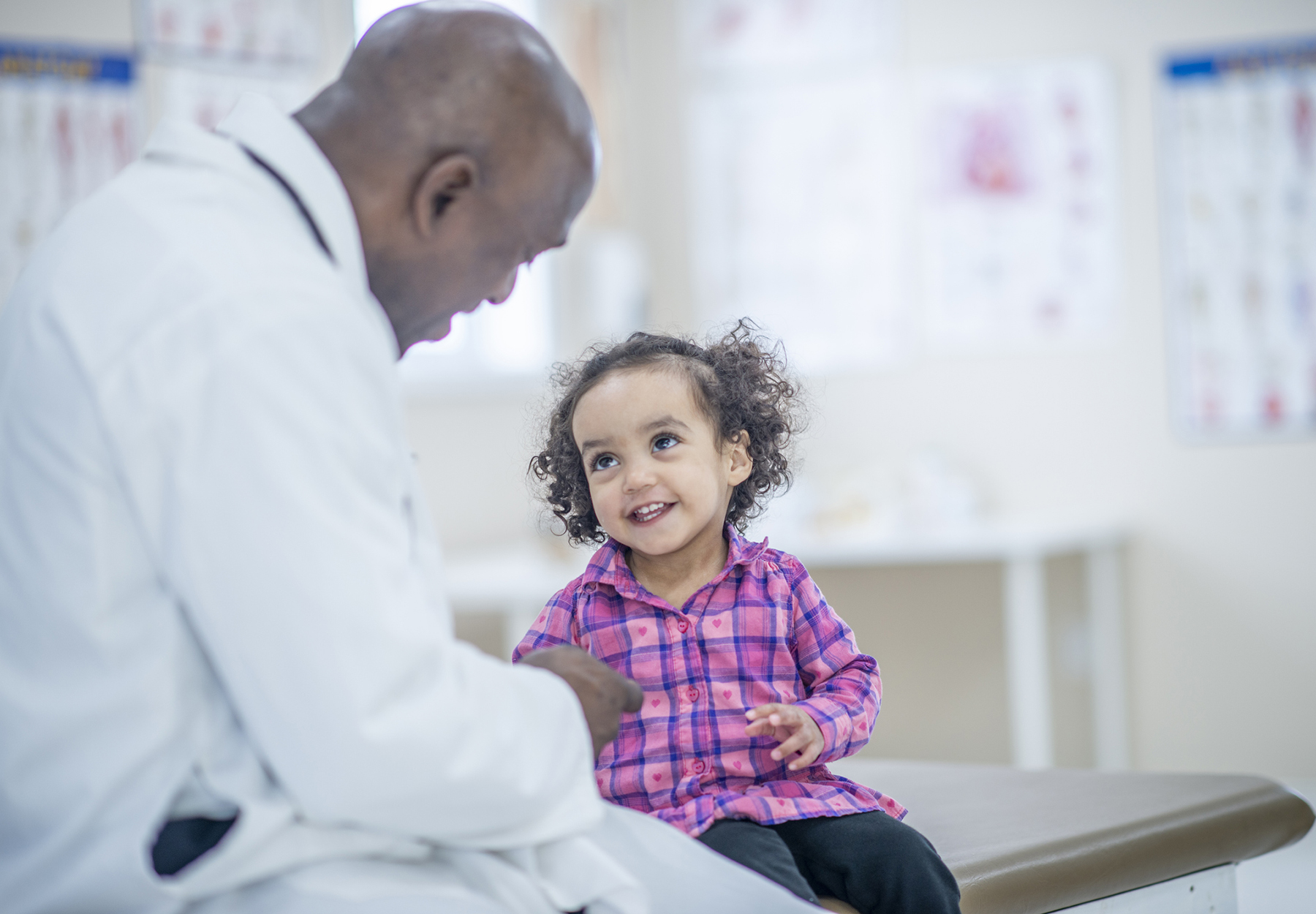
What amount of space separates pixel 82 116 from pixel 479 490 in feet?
5.45

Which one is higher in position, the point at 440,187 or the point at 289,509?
the point at 440,187

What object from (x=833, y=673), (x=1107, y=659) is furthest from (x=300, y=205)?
(x=1107, y=659)

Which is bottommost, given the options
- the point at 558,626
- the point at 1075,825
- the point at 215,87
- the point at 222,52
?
the point at 1075,825

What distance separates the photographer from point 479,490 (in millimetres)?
4211

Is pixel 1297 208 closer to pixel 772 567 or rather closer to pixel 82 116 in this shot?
pixel 772 567

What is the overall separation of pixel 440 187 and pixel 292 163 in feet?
0.41

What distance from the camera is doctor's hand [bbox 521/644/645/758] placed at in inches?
43.4

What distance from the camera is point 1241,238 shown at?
4180 millimetres

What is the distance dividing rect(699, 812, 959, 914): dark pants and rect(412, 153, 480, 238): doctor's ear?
0.73 metres

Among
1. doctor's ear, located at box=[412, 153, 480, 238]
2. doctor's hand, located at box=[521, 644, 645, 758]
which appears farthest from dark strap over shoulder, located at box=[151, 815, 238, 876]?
doctor's ear, located at box=[412, 153, 480, 238]

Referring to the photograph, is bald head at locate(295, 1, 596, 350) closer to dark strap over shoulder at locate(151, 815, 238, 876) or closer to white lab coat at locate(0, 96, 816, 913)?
white lab coat at locate(0, 96, 816, 913)

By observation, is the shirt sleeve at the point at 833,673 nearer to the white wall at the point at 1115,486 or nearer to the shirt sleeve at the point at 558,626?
the shirt sleeve at the point at 558,626

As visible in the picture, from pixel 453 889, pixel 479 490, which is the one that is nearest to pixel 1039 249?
pixel 479 490

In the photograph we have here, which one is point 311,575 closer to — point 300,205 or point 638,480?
point 300,205
